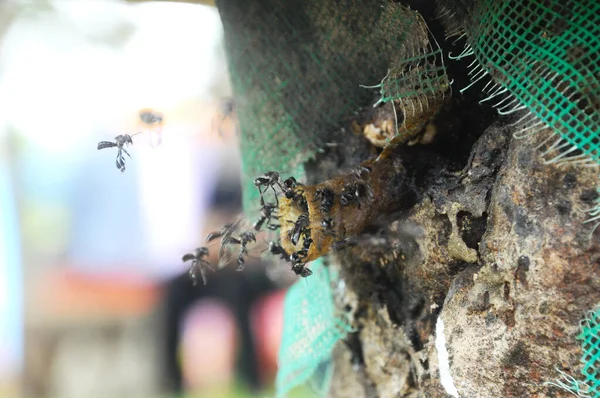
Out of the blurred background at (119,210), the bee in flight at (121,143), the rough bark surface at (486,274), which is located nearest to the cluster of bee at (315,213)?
the rough bark surface at (486,274)

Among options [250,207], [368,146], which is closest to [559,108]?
[368,146]

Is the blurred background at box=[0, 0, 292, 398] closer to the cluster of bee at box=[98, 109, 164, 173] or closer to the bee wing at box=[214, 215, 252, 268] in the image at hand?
the cluster of bee at box=[98, 109, 164, 173]

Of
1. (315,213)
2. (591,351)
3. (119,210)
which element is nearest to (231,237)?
(315,213)

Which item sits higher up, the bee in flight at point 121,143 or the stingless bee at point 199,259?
the bee in flight at point 121,143

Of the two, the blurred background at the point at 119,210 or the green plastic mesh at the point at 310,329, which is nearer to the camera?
the green plastic mesh at the point at 310,329

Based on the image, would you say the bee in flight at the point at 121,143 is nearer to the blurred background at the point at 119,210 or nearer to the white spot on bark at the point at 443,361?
the blurred background at the point at 119,210

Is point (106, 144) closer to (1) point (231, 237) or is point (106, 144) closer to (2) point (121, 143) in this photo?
(2) point (121, 143)
